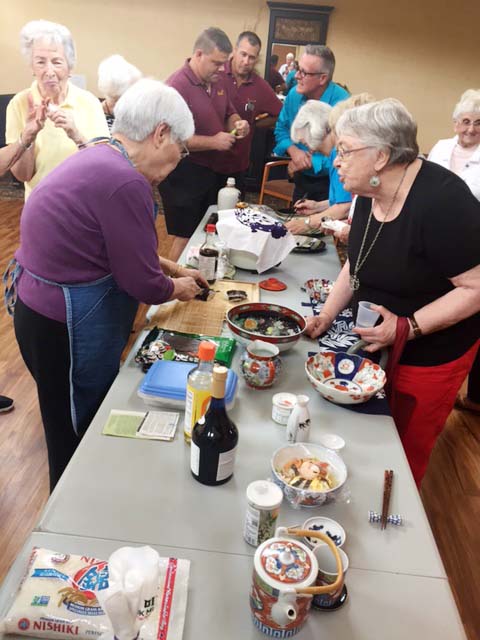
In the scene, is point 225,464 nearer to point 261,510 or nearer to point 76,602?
point 261,510

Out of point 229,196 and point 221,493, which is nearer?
point 221,493

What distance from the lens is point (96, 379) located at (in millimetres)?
1561

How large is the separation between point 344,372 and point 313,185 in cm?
174

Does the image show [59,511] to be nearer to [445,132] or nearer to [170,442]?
[170,442]

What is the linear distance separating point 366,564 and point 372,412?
19.0 inches

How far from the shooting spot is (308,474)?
1.09 meters

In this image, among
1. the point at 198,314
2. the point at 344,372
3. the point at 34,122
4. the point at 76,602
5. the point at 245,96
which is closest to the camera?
the point at 76,602

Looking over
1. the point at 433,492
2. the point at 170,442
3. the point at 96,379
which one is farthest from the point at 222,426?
the point at 433,492

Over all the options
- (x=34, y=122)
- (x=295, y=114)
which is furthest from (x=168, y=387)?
(x=295, y=114)

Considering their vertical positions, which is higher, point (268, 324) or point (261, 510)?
point (261, 510)

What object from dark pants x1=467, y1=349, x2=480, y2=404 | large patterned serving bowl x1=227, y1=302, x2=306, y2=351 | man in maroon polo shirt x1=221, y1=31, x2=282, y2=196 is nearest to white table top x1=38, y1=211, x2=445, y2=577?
large patterned serving bowl x1=227, y1=302, x2=306, y2=351

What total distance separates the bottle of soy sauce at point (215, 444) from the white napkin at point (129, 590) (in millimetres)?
289

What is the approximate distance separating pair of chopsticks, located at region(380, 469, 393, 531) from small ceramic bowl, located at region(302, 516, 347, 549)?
10 centimetres

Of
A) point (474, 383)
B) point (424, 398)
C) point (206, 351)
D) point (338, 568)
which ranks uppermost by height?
point (206, 351)
